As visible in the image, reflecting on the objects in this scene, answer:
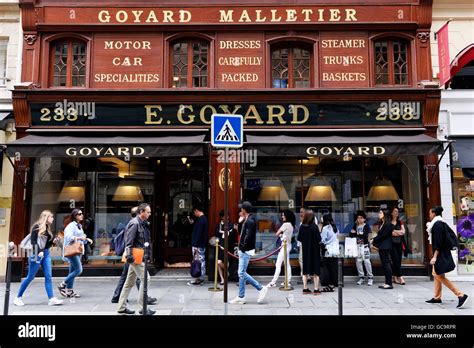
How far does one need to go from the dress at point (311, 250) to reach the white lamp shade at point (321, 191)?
107 inches

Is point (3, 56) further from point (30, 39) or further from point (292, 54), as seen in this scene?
point (292, 54)

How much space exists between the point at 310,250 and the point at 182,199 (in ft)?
15.8

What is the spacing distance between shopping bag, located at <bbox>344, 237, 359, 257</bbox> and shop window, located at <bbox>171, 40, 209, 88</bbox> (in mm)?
5900

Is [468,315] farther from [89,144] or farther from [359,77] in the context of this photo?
[89,144]

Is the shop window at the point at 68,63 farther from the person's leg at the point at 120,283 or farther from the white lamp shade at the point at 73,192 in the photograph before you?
the person's leg at the point at 120,283

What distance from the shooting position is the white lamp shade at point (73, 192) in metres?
12.4

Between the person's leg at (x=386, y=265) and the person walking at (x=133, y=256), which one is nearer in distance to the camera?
the person walking at (x=133, y=256)

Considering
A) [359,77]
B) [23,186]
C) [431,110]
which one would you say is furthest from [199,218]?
[431,110]

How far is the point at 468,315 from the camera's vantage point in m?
7.67

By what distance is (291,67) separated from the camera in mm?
12375

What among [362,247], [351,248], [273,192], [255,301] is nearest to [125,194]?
[273,192]

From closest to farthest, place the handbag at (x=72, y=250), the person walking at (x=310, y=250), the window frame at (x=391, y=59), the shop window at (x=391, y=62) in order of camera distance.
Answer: the handbag at (x=72, y=250) < the person walking at (x=310, y=250) < the window frame at (x=391, y=59) < the shop window at (x=391, y=62)

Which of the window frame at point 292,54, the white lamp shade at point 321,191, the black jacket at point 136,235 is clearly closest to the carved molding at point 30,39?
the window frame at point 292,54

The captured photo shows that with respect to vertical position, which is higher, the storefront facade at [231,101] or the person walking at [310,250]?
the storefront facade at [231,101]
